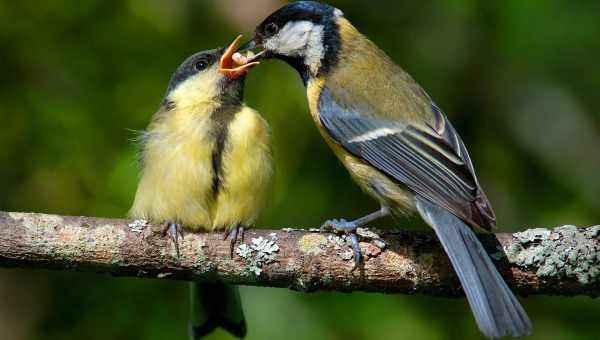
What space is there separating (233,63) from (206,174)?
0.86 meters

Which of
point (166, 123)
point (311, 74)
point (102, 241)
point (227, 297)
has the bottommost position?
point (227, 297)

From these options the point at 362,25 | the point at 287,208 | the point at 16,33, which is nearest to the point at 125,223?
the point at 287,208

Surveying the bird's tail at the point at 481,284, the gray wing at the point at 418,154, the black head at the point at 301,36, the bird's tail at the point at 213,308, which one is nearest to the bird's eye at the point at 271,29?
the black head at the point at 301,36

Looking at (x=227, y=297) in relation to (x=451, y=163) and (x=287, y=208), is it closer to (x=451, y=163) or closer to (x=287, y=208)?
(x=287, y=208)

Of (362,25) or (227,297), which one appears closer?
(227,297)

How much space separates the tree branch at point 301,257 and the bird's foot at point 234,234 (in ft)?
0.10

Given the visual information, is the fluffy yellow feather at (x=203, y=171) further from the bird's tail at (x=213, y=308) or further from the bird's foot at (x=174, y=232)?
the bird's tail at (x=213, y=308)

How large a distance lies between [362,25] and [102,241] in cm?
267

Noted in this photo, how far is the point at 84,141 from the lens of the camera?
4.75m

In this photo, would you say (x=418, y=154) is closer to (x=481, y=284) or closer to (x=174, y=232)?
(x=481, y=284)

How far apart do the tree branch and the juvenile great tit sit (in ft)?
0.40

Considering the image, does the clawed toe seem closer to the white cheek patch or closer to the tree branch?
the tree branch

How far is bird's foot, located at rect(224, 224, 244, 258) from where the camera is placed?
3655 millimetres

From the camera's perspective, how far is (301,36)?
452 centimetres
